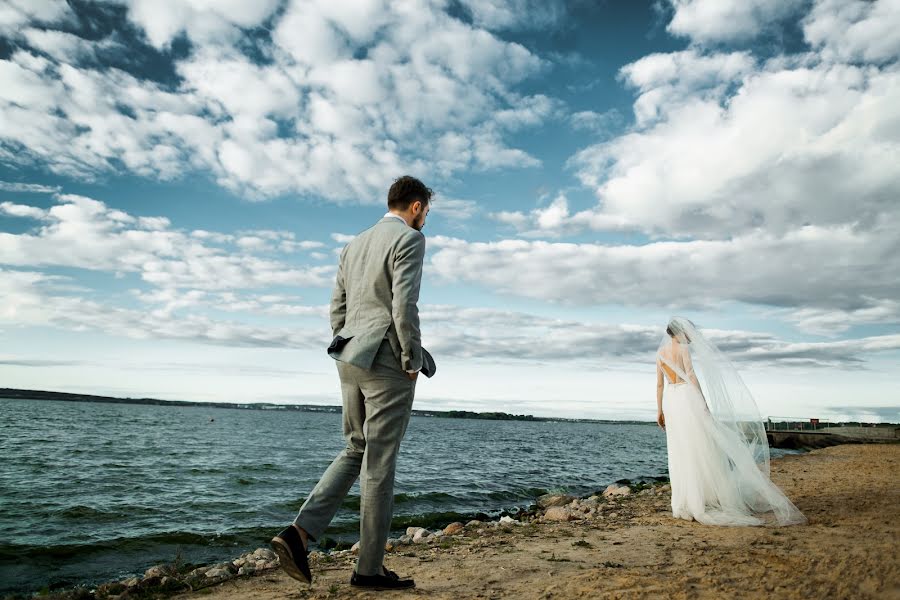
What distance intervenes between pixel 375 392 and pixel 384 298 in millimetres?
597

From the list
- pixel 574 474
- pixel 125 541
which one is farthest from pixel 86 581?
pixel 574 474

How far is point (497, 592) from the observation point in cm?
356

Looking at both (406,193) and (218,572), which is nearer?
(406,193)

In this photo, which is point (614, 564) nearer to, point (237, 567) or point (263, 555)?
point (237, 567)

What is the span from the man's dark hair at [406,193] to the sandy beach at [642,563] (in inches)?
102

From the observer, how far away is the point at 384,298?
339 cm

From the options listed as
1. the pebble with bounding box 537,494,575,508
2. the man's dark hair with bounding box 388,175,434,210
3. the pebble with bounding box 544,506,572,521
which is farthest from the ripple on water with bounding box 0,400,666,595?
the man's dark hair with bounding box 388,175,434,210

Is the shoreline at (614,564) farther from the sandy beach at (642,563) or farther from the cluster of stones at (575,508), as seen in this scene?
the cluster of stones at (575,508)

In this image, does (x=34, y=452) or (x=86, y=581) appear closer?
(x=86, y=581)

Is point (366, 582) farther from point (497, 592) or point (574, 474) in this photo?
point (574, 474)

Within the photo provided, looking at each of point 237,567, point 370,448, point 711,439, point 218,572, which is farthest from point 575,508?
point 370,448

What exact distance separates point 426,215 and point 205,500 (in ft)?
34.6

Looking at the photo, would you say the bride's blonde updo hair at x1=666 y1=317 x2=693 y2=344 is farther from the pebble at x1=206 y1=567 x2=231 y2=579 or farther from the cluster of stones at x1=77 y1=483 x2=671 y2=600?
the pebble at x1=206 y1=567 x2=231 y2=579

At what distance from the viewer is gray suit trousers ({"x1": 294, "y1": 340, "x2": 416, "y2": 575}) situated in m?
3.24
